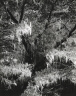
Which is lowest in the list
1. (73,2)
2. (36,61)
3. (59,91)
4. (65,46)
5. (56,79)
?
(59,91)

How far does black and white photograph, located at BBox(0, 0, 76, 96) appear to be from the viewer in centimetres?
473

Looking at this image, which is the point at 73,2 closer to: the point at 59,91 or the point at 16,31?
the point at 16,31

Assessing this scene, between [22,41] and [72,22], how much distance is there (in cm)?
147

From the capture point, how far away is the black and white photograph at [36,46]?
4730mm

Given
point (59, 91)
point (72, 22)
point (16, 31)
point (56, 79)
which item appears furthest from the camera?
point (59, 91)

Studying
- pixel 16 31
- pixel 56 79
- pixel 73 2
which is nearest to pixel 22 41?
pixel 16 31

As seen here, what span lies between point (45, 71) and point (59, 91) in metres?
1.07

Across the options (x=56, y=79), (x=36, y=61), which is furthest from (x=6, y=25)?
(x=56, y=79)

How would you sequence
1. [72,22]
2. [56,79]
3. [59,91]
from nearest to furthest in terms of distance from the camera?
[56,79], [72,22], [59,91]

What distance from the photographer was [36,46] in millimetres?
5094

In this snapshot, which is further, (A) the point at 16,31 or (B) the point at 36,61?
(B) the point at 36,61

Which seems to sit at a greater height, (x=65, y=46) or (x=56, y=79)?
(x=65, y=46)

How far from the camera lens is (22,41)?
4.98 m

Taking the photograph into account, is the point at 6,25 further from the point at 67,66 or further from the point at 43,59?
the point at 67,66
